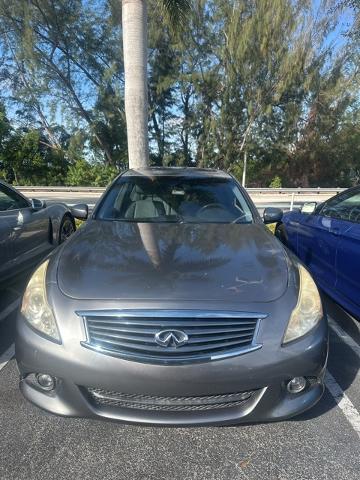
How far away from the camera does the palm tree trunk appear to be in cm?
702

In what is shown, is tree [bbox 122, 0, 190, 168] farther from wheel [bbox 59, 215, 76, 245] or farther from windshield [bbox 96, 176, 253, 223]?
windshield [bbox 96, 176, 253, 223]

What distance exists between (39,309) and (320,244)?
317cm

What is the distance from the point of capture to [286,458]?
7.33 feet

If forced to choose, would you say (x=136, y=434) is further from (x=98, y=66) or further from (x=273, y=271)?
(x=98, y=66)

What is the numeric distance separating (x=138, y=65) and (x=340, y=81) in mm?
21498

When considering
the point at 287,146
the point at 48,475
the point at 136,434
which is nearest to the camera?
the point at 48,475

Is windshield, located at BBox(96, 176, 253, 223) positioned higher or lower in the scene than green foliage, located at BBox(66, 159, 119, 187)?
higher

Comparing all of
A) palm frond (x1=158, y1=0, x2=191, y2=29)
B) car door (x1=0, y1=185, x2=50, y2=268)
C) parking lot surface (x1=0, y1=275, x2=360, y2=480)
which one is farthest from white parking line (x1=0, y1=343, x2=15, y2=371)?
palm frond (x1=158, y1=0, x2=191, y2=29)

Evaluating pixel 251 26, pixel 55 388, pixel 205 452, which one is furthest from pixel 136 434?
pixel 251 26

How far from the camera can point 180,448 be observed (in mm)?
2301

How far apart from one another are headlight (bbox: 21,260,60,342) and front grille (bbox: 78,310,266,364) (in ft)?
0.71

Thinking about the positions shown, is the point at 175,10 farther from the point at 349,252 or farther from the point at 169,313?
the point at 169,313

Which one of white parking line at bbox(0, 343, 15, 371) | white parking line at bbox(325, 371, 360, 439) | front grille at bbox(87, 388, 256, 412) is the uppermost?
front grille at bbox(87, 388, 256, 412)

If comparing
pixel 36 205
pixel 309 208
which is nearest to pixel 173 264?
pixel 309 208
